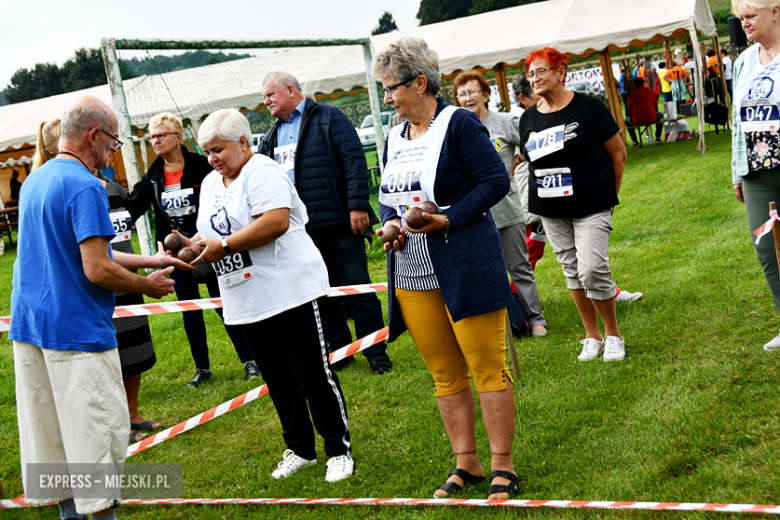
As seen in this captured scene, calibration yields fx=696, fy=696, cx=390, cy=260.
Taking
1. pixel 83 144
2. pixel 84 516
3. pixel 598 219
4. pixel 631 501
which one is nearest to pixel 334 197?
pixel 598 219

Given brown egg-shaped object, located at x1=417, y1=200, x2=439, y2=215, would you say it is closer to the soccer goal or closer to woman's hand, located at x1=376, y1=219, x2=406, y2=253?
woman's hand, located at x1=376, y1=219, x2=406, y2=253

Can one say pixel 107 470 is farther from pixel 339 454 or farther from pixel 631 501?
pixel 631 501

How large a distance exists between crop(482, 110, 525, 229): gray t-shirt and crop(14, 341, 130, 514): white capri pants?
3373mm

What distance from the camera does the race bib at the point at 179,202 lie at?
211 inches

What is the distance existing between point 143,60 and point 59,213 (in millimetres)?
5669

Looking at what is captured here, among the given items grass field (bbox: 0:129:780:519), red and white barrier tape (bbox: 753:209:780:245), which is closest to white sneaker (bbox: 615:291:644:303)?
grass field (bbox: 0:129:780:519)

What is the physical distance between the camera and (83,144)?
10.3 feet

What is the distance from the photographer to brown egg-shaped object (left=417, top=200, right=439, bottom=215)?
9.88 ft

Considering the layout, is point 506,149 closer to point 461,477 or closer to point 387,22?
point 461,477

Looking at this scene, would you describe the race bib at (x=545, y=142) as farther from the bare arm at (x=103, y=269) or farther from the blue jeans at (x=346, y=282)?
the bare arm at (x=103, y=269)

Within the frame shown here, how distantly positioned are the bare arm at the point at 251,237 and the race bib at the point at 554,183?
7.09ft

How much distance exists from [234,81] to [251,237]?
23.2 ft

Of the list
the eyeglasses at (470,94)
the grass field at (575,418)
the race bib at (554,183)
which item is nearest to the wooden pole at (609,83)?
the grass field at (575,418)

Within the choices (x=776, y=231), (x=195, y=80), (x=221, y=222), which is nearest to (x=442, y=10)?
(x=195, y=80)
